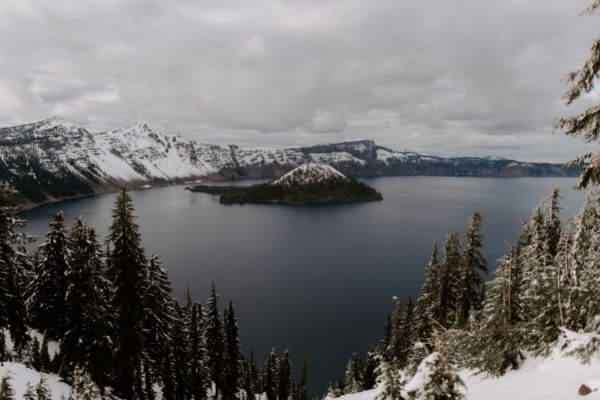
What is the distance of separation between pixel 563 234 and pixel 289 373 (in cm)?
5884

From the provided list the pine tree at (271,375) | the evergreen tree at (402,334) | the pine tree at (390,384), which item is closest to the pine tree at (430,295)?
the evergreen tree at (402,334)

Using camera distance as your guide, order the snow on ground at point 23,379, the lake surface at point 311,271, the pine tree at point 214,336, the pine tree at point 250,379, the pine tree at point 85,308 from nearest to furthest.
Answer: the snow on ground at point 23,379, the pine tree at point 85,308, the pine tree at point 214,336, the pine tree at point 250,379, the lake surface at point 311,271

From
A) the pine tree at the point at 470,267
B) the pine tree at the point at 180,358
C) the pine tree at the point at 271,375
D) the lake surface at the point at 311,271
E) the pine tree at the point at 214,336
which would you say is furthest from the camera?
the lake surface at the point at 311,271

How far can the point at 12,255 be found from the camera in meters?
23.3

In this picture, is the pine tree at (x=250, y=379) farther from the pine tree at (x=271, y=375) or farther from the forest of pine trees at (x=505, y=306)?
the forest of pine trees at (x=505, y=306)

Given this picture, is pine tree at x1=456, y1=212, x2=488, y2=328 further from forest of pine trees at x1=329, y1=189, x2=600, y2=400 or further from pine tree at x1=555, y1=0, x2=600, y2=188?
pine tree at x1=555, y1=0, x2=600, y2=188

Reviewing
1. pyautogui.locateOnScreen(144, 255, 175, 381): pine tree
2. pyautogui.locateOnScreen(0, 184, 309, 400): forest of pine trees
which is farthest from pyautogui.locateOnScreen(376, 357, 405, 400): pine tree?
pyautogui.locateOnScreen(144, 255, 175, 381): pine tree

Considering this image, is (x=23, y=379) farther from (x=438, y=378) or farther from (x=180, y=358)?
(x=438, y=378)

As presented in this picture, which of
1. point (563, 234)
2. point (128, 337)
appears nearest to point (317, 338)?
point (128, 337)

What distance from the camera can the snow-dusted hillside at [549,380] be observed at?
10.7m

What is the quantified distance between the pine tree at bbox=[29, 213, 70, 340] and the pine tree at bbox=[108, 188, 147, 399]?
281 cm

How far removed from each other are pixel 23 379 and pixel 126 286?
7.31 meters

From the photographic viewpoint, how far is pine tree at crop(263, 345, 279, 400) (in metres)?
57.8

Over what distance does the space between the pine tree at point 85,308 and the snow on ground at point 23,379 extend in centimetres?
174
